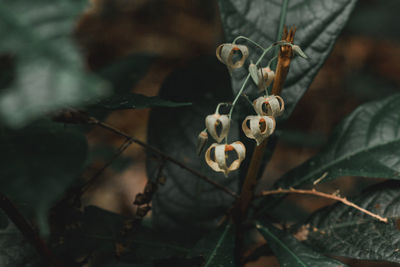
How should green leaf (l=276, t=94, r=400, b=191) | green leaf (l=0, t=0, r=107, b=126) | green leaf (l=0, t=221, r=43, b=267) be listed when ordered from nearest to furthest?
green leaf (l=0, t=0, r=107, b=126) → green leaf (l=0, t=221, r=43, b=267) → green leaf (l=276, t=94, r=400, b=191)

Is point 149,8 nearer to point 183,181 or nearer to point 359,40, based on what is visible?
point 359,40

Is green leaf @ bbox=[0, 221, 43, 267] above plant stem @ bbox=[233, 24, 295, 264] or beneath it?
beneath

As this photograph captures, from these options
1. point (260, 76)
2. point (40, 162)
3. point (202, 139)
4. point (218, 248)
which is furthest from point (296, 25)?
point (40, 162)

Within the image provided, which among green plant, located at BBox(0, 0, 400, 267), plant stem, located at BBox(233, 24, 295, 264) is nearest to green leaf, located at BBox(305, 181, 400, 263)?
green plant, located at BBox(0, 0, 400, 267)

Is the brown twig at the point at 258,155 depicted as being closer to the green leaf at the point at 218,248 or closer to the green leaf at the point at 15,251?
the green leaf at the point at 218,248

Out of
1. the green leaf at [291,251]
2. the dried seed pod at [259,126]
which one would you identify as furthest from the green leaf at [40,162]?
the green leaf at [291,251]

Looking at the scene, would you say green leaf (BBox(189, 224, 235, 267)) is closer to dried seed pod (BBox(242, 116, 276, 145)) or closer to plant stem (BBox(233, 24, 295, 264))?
plant stem (BBox(233, 24, 295, 264))

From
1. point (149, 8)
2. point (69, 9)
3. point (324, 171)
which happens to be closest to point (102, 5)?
point (149, 8)
